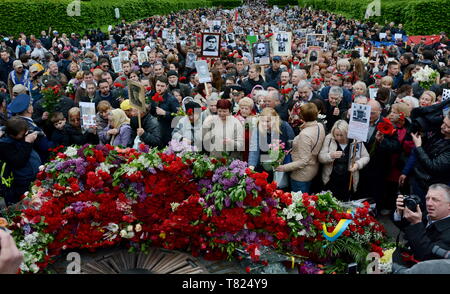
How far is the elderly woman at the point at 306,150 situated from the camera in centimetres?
552

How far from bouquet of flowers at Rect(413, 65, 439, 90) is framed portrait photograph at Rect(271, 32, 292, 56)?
164 inches

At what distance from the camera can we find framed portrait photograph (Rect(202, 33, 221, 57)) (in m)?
10.2

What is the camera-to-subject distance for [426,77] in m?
7.91

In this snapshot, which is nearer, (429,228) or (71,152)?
(429,228)

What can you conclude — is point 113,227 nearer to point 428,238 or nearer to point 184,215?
point 184,215

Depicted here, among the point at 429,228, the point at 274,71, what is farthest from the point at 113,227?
the point at 274,71

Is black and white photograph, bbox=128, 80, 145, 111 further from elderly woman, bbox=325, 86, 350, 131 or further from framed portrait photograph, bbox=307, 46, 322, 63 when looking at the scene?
framed portrait photograph, bbox=307, 46, 322, 63

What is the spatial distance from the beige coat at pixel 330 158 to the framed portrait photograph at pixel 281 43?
6113 millimetres

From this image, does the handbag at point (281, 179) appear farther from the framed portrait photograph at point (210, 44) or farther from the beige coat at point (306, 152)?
the framed portrait photograph at point (210, 44)

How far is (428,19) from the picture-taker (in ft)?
83.8

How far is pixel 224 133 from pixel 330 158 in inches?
57.2

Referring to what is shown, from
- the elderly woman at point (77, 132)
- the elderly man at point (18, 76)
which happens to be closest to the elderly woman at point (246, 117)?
the elderly woman at point (77, 132)

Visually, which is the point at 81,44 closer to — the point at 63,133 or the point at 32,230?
the point at 63,133

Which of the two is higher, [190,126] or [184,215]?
[190,126]
